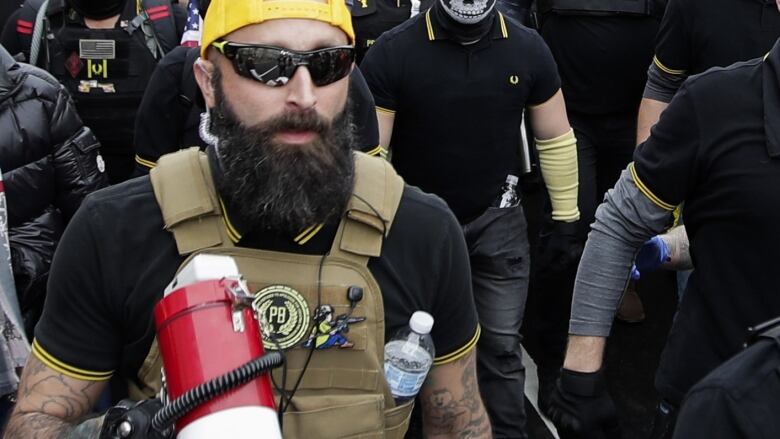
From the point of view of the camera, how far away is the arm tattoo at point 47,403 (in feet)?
7.34

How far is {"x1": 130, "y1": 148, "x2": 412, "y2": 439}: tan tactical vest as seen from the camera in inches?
86.0

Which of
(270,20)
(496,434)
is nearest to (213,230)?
(270,20)

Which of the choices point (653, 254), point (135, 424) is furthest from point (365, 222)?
point (653, 254)

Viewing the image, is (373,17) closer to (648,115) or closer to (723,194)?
(648,115)

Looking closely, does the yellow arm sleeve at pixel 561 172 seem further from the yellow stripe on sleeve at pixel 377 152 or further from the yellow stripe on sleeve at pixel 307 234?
the yellow stripe on sleeve at pixel 307 234

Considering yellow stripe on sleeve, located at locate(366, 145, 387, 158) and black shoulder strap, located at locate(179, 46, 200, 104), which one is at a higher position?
black shoulder strap, located at locate(179, 46, 200, 104)

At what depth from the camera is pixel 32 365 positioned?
2.30 metres

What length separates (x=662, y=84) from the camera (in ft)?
15.3

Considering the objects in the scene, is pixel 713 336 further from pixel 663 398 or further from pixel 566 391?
pixel 566 391

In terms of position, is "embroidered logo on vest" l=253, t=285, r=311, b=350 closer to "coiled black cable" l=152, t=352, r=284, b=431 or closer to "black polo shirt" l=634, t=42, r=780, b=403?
"coiled black cable" l=152, t=352, r=284, b=431

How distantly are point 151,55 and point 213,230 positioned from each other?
3.20 meters

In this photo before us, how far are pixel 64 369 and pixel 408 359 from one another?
754mm

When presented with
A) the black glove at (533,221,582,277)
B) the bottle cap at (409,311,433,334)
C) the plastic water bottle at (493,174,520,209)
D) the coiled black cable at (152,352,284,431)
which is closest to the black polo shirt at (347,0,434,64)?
the plastic water bottle at (493,174,520,209)

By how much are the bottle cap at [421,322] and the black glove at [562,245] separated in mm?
2613
